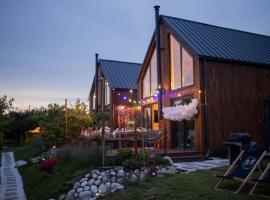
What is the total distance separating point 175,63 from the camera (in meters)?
14.0

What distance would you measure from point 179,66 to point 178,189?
329 inches

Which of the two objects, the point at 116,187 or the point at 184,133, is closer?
the point at 116,187

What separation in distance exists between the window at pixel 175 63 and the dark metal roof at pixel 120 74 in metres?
8.64

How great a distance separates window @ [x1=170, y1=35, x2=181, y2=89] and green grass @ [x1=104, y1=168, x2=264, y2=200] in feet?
22.2

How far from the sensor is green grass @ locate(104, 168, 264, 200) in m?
5.55

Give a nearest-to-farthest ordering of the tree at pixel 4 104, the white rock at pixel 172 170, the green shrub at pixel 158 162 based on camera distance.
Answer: the white rock at pixel 172 170 < the tree at pixel 4 104 < the green shrub at pixel 158 162

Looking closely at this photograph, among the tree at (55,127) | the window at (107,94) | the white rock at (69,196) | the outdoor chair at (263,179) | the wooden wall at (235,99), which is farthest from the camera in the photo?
the window at (107,94)

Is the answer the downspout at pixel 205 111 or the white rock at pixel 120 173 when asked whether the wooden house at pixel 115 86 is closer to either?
the downspout at pixel 205 111

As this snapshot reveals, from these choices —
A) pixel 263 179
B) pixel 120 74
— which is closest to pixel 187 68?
pixel 263 179

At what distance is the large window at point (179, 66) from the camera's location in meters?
12.8

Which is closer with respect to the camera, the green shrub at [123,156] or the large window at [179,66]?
the green shrub at [123,156]

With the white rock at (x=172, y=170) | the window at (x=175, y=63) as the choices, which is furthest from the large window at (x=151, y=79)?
→ the white rock at (x=172, y=170)

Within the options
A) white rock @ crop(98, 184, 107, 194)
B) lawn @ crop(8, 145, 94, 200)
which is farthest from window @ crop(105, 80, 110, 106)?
white rock @ crop(98, 184, 107, 194)

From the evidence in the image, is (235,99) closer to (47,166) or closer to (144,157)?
(144,157)
